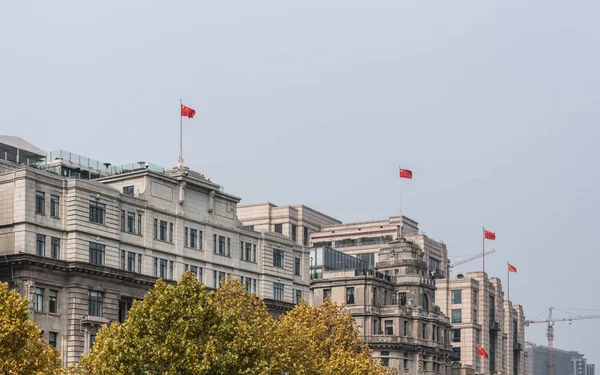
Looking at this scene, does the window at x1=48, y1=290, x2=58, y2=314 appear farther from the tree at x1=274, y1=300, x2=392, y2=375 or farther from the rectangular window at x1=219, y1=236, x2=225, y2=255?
the rectangular window at x1=219, y1=236, x2=225, y2=255

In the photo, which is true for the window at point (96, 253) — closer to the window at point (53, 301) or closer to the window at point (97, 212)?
the window at point (97, 212)

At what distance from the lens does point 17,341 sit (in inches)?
2948

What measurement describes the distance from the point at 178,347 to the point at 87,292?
3010 centimetres

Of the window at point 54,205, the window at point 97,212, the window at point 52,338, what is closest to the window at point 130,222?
the window at point 97,212

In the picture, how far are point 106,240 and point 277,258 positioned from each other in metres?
28.2

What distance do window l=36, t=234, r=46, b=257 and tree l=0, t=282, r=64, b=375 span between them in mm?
26072

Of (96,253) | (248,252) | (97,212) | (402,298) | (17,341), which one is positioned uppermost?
(97,212)

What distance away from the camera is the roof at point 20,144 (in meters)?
123

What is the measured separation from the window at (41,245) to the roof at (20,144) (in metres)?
21.6

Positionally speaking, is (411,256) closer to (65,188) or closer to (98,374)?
(65,188)

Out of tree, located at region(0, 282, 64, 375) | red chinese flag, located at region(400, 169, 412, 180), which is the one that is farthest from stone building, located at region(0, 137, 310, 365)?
red chinese flag, located at region(400, 169, 412, 180)

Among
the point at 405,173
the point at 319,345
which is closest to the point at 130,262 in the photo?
the point at 319,345

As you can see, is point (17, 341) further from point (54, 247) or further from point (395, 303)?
point (395, 303)

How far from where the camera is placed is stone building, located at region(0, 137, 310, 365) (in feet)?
338
